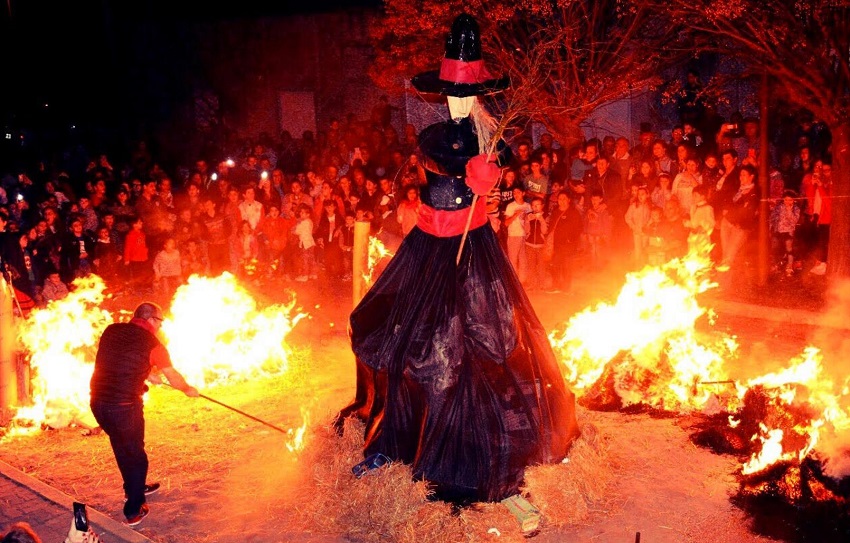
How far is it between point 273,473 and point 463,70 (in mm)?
3614

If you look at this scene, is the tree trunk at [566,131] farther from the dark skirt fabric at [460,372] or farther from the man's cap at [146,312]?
the man's cap at [146,312]

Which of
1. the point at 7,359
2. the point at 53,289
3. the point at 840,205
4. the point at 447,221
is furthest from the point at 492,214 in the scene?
the point at 7,359

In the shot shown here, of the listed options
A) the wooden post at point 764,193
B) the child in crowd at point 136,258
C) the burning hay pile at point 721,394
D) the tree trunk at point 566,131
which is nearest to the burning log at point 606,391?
the burning hay pile at point 721,394

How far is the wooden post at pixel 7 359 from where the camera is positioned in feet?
28.9

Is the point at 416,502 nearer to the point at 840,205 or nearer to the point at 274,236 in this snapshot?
the point at 840,205

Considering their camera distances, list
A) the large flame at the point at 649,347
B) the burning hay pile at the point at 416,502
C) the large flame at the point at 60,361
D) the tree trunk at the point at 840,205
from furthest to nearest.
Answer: the tree trunk at the point at 840,205 → the large flame at the point at 60,361 → the large flame at the point at 649,347 → the burning hay pile at the point at 416,502

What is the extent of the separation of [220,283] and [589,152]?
654cm

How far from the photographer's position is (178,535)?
6418mm

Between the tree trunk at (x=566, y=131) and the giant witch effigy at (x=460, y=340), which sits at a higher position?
the tree trunk at (x=566, y=131)

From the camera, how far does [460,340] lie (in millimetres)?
6191

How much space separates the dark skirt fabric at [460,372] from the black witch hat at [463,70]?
40.6 inches

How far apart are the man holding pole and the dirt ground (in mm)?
244

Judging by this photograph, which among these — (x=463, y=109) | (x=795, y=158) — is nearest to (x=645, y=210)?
(x=795, y=158)

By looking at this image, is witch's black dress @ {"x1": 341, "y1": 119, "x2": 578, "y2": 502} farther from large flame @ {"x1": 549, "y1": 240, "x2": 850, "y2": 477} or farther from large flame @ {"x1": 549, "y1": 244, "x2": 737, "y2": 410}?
large flame @ {"x1": 549, "y1": 244, "x2": 737, "y2": 410}
